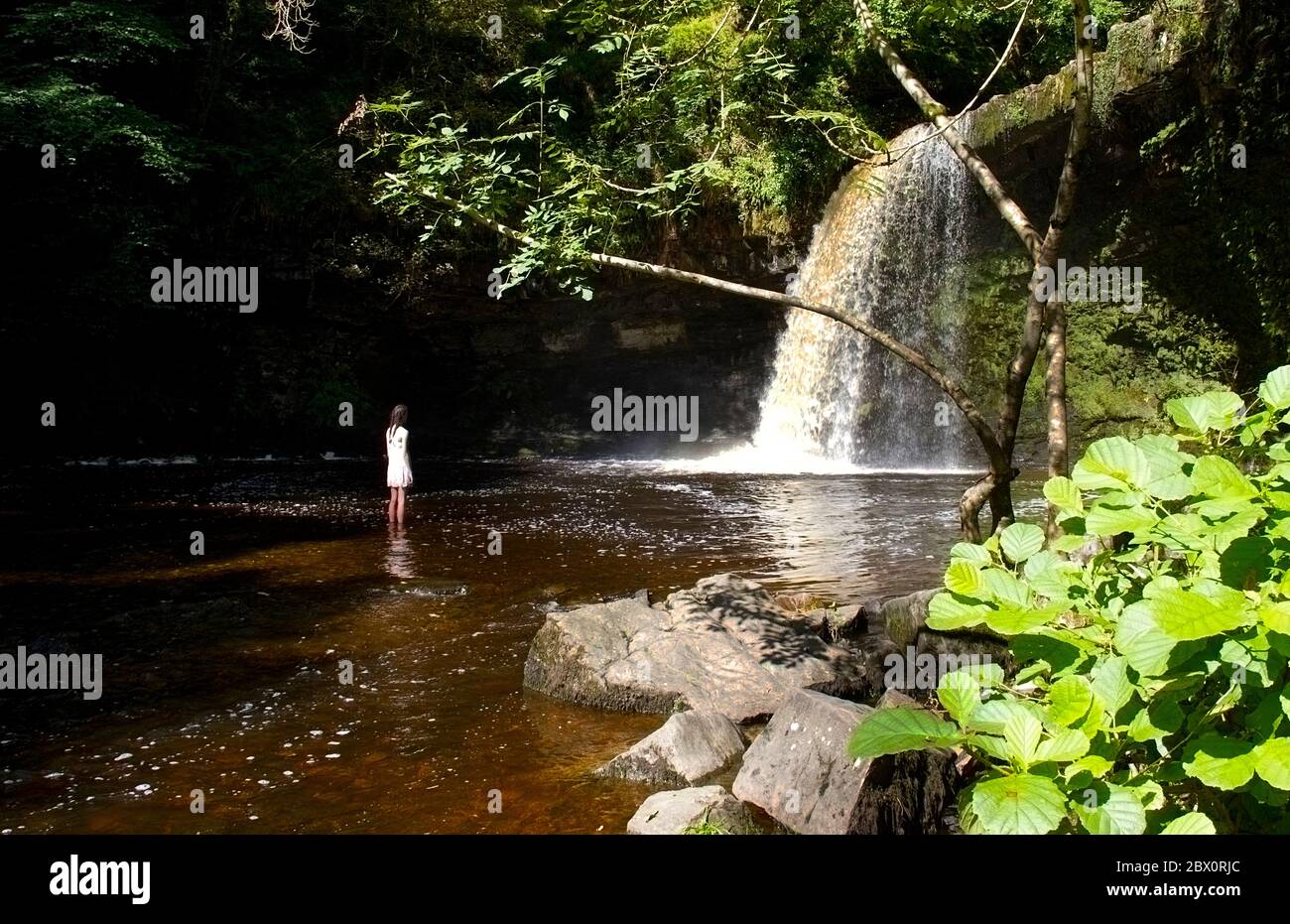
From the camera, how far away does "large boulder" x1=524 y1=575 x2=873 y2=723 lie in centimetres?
537

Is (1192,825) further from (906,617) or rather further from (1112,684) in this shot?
(906,617)

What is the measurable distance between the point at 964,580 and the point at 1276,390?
0.85 m

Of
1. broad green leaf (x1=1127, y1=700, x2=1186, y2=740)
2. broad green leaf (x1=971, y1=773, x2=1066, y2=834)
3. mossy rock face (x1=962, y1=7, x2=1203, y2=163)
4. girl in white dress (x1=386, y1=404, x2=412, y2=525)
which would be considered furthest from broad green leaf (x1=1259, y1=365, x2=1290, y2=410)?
mossy rock face (x1=962, y1=7, x2=1203, y2=163)

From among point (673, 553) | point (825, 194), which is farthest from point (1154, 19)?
point (673, 553)

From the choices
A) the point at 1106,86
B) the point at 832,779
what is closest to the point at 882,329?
the point at 1106,86

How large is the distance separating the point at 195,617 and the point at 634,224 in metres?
11.9

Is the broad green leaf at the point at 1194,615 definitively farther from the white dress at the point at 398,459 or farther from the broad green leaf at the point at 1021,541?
the white dress at the point at 398,459

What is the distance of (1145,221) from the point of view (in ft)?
49.7

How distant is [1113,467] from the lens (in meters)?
2.01

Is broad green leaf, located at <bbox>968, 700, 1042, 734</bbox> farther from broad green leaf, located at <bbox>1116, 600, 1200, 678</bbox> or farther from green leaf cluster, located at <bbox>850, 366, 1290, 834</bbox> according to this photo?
broad green leaf, located at <bbox>1116, 600, 1200, 678</bbox>

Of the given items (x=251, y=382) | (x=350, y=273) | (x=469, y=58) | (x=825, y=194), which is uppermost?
(x=469, y=58)

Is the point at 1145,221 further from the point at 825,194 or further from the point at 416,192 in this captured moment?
the point at 416,192

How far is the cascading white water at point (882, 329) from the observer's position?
53.9 feet

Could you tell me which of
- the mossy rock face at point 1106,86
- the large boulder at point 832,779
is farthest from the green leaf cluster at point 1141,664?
the mossy rock face at point 1106,86
